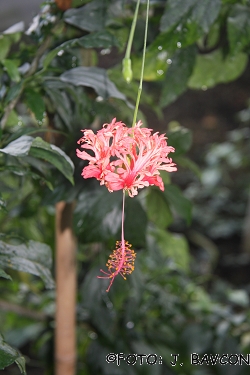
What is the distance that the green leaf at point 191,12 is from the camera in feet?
2.10

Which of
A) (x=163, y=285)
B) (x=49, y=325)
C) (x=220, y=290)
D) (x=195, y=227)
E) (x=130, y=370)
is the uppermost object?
(x=195, y=227)

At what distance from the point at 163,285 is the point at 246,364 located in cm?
27

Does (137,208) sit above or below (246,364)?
above

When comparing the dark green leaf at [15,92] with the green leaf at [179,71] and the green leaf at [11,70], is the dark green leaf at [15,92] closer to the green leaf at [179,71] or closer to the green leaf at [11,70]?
the green leaf at [11,70]

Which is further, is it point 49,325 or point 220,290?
point 220,290

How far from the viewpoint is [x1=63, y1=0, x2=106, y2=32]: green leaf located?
0.67 metres

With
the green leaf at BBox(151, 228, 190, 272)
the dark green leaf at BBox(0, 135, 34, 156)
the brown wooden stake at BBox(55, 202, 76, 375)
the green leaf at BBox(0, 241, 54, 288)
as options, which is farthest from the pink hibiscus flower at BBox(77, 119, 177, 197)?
the green leaf at BBox(151, 228, 190, 272)

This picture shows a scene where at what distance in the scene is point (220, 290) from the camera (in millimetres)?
1664

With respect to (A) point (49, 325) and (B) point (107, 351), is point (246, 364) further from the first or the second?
(A) point (49, 325)

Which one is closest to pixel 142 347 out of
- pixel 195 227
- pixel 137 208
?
pixel 137 208

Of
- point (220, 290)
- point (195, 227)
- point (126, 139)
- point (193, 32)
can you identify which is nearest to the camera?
point (126, 139)

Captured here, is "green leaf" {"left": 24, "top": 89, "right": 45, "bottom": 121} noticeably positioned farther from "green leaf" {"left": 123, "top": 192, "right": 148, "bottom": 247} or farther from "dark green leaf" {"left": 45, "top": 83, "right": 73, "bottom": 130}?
"green leaf" {"left": 123, "top": 192, "right": 148, "bottom": 247}

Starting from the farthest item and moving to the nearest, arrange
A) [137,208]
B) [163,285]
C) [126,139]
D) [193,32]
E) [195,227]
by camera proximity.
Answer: [195,227] < [163,285] < [137,208] < [193,32] < [126,139]

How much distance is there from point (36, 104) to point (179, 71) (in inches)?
10.7
